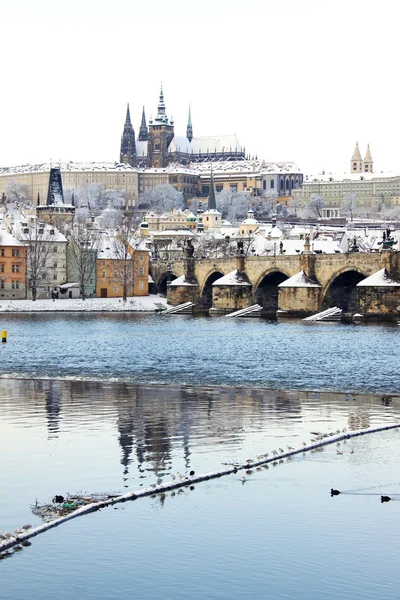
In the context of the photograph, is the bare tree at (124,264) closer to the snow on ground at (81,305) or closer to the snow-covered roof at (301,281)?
the snow on ground at (81,305)

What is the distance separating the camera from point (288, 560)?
Answer: 54.5 ft

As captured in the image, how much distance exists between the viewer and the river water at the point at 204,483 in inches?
628

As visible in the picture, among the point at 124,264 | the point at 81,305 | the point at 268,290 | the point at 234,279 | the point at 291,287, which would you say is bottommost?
the point at 81,305

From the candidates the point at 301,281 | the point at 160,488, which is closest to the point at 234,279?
the point at 301,281

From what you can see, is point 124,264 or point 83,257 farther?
point 83,257

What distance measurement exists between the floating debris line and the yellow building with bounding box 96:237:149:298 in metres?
82.0

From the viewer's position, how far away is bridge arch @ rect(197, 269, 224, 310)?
9967cm

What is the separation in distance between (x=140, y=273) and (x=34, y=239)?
1073cm

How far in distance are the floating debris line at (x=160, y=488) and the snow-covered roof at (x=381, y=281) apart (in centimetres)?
4826

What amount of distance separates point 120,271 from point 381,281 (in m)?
39.1

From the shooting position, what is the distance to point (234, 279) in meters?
91.0

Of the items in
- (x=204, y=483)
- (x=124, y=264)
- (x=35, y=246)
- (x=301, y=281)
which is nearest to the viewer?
(x=204, y=483)

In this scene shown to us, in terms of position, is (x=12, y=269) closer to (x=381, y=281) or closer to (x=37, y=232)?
(x=37, y=232)

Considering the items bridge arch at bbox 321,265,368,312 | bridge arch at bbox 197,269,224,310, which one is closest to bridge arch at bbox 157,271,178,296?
bridge arch at bbox 197,269,224,310
